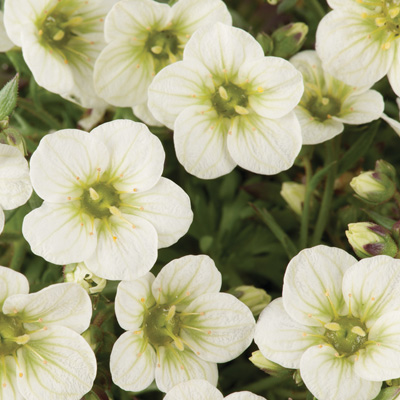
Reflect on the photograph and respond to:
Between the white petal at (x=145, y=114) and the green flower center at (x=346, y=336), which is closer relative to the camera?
the green flower center at (x=346, y=336)

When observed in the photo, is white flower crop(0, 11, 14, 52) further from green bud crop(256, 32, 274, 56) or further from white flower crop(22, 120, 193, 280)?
green bud crop(256, 32, 274, 56)

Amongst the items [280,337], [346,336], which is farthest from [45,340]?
[346,336]

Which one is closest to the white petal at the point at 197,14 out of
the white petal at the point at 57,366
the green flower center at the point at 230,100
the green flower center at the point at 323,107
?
the green flower center at the point at 230,100

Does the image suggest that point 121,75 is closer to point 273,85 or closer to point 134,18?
point 134,18

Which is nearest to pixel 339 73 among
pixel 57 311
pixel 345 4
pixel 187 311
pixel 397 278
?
pixel 345 4

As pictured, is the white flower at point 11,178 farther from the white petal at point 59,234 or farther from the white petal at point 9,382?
the white petal at point 9,382

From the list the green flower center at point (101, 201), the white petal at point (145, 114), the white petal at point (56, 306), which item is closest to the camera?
the white petal at point (56, 306)

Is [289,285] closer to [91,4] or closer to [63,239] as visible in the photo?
[63,239]

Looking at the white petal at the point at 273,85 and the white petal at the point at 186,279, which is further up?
the white petal at the point at 273,85
